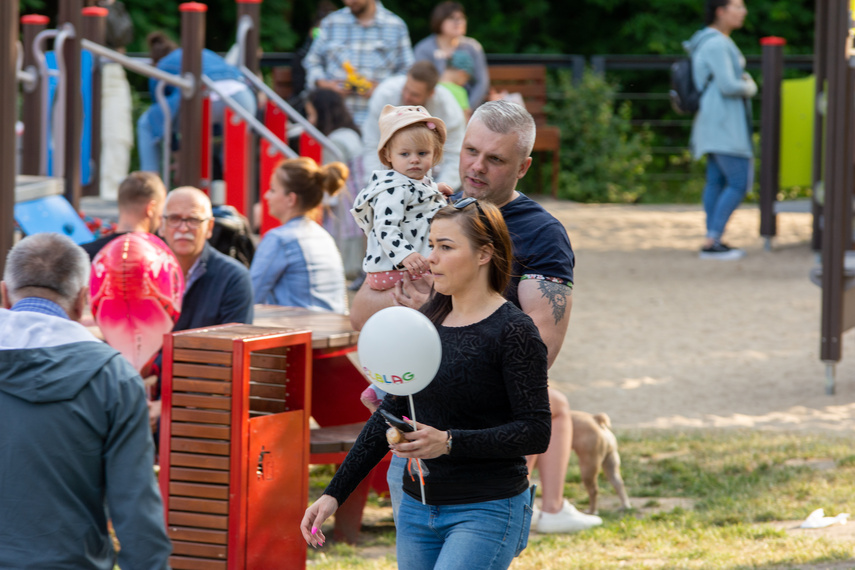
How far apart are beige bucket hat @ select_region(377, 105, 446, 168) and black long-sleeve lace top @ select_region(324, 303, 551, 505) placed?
754 mm

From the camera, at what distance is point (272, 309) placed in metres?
5.69

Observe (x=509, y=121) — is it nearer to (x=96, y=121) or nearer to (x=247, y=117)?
(x=247, y=117)

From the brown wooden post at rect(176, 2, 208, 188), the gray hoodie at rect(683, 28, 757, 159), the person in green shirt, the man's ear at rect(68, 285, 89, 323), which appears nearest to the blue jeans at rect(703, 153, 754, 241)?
the gray hoodie at rect(683, 28, 757, 159)

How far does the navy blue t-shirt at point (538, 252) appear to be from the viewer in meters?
2.98

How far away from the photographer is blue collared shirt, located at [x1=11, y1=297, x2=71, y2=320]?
Result: 2881 mm

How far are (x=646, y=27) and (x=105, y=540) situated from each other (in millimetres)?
18484

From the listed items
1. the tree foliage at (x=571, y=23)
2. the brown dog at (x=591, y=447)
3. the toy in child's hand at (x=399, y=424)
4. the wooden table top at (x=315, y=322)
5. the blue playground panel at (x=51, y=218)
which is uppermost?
the tree foliage at (x=571, y=23)

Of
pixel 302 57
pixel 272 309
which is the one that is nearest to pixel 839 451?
pixel 272 309

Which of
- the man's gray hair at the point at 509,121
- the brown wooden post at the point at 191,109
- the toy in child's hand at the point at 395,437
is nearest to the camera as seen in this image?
the toy in child's hand at the point at 395,437

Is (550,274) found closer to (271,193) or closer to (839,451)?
(271,193)

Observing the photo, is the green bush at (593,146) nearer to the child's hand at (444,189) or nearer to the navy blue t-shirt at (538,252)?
the child's hand at (444,189)

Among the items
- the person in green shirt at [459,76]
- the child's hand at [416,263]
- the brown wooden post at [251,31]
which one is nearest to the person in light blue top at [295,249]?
the child's hand at [416,263]

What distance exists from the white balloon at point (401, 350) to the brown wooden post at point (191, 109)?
5.92 meters

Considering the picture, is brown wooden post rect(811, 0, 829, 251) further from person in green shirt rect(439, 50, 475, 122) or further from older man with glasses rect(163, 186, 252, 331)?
older man with glasses rect(163, 186, 252, 331)
